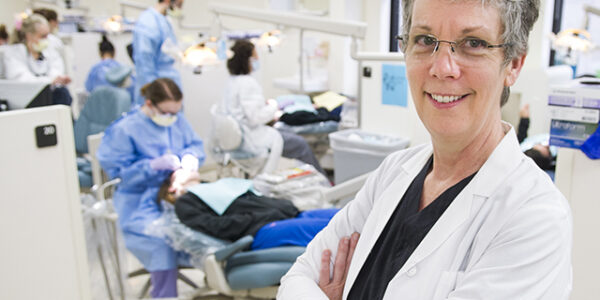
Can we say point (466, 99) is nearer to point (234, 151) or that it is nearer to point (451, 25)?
point (451, 25)

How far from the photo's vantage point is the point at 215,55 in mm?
3018

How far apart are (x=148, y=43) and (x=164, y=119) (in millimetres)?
1461

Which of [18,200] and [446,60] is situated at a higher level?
[446,60]

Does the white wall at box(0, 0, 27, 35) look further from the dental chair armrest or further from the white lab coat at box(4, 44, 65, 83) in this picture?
the dental chair armrest

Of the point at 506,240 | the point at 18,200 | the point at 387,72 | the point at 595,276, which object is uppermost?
the point at 387,72

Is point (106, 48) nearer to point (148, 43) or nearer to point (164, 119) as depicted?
point (148, 43)

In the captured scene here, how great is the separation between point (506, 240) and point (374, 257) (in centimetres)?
30

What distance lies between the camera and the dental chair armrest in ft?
6.88

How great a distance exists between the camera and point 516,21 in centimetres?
89

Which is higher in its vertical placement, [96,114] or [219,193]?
[96,114]

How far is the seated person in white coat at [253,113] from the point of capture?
3896 millimetres

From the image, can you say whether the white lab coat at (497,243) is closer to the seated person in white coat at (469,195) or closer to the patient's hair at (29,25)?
the seated person in white coat at (469,195)

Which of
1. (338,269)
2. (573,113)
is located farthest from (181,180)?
(573,113)

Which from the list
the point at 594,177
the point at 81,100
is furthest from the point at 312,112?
the point at 594,177
